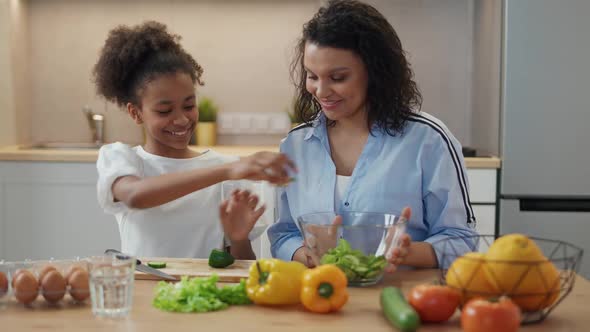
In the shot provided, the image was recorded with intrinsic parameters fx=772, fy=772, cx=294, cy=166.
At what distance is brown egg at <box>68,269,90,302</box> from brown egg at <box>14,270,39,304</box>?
61mm

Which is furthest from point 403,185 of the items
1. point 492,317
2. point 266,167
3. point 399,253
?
point 492,317

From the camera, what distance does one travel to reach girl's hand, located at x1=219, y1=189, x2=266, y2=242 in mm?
1696

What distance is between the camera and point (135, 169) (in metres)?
1.79

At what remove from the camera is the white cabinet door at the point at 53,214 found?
10.8ft

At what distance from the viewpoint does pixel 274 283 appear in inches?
53.2

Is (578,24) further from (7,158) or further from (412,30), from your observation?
(7,158)

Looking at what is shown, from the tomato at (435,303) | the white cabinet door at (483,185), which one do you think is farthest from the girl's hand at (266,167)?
the white cabinet door at (483,185)

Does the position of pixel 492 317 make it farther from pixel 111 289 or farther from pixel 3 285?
pixel 3 285

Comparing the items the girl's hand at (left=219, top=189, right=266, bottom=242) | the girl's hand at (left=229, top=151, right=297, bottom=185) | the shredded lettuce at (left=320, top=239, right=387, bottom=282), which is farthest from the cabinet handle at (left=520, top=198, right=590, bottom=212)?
the girl's hand at (left=229, top=151, right=297, bottom=185)

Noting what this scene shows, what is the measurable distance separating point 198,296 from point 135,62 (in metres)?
0.87

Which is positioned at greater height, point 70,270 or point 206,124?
point 206,124

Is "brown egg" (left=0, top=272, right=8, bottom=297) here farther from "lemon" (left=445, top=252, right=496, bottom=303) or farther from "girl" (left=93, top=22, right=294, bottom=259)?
"lemon" (left=445, top=252, right=496, bottom=303)

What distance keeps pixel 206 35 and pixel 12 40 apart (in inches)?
36.2

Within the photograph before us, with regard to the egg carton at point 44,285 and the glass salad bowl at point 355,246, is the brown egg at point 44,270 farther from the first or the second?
the glass salad bowl at point 355,246
